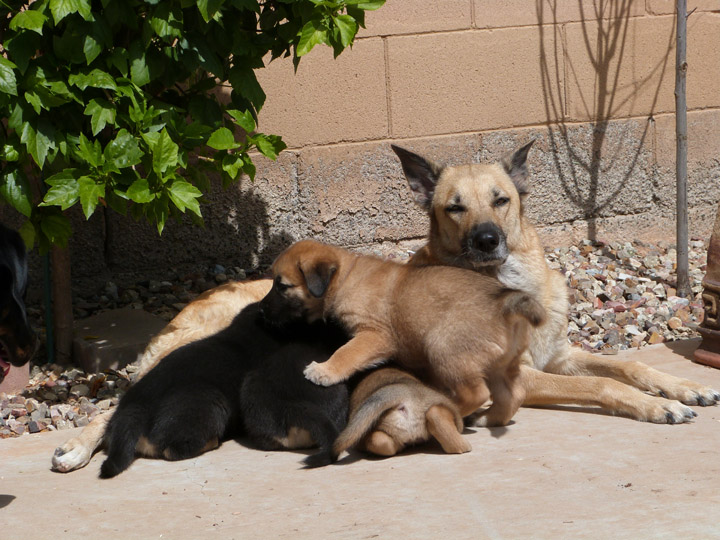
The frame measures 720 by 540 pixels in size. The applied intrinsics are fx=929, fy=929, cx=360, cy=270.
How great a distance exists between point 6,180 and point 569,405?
303 centimetres

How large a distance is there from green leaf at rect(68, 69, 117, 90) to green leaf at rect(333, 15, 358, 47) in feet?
3.72

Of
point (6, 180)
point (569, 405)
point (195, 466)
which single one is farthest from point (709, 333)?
point (6, 180)

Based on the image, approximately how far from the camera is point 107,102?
4.57m

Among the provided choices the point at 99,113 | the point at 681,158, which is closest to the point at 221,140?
the point at 99,113

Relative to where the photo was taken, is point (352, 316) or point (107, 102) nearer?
point (352, 316)

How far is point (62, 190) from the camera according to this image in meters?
4.50

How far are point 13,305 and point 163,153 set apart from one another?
1285 millimetres

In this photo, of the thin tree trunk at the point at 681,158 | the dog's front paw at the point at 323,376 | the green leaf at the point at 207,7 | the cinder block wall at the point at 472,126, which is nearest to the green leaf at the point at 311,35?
the green leaf at the point at 207,7

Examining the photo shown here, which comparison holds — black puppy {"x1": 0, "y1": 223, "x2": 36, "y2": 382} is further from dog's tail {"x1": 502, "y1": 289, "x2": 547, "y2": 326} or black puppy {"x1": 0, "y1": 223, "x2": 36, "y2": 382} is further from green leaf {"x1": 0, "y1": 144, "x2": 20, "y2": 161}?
dog's tail {"x1": 502, "y1": 289, "x2": 547, "y2": 326}

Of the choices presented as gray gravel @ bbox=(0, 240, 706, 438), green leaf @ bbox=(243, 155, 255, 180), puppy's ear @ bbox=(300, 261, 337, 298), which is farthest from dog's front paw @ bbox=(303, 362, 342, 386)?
gray gravel @ bbox=(0, 240, 706, 438)

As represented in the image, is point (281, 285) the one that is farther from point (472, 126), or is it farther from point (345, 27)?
point (472, 126)

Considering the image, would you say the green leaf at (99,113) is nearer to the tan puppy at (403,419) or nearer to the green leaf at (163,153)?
the green leaf at (163,153)

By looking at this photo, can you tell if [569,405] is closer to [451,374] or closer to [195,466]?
[451,374]

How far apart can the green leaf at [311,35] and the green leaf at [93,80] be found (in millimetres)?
936
